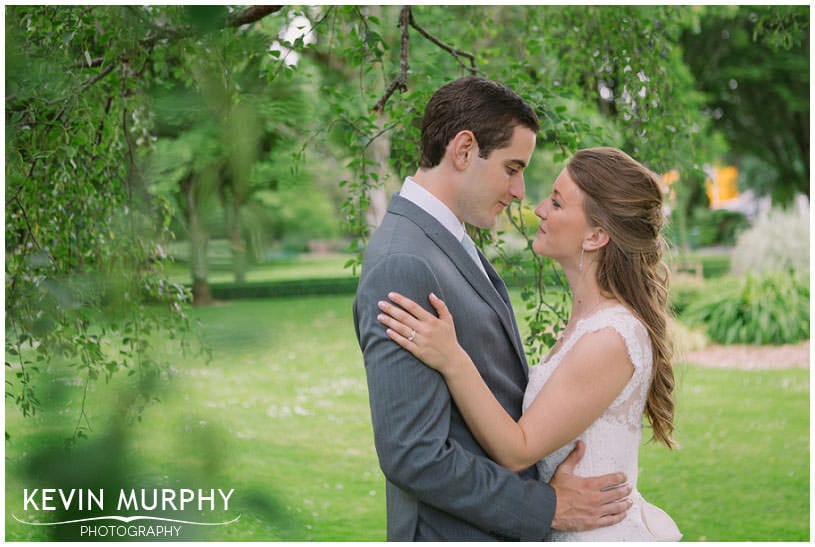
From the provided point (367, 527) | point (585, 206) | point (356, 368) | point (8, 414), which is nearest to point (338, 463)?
point (367, 527)

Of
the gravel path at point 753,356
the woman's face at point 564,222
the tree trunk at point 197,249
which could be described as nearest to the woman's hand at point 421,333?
the woman's face at point 564,222

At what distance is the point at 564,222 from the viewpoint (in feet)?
6.60

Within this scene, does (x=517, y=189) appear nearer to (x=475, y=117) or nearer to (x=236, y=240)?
(x=475, y=117)

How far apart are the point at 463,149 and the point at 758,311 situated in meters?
9.28

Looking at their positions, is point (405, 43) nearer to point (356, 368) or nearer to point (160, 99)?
point (160, 99)

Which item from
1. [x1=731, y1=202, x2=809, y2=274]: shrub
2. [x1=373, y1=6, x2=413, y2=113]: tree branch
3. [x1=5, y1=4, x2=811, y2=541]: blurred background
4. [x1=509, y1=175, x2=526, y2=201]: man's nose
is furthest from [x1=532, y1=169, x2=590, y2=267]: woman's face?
[x1=731, y1=202, x2=809, y2=274]: shrub

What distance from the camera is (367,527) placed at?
5.77 m

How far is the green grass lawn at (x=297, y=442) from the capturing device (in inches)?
40.0

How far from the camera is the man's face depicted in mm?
1850

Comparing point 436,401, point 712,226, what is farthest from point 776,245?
point 712,226

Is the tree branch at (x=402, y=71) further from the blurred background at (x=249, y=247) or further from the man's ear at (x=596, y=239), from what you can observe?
the man's ear at (x=596, y=239)

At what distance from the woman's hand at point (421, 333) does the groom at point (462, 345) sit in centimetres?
3

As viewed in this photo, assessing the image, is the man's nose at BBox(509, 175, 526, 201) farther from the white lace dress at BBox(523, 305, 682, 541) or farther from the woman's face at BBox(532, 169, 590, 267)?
the white lace dress at BBox(523, 305, 682, 541)

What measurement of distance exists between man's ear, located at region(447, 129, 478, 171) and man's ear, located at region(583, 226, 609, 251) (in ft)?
1.21
